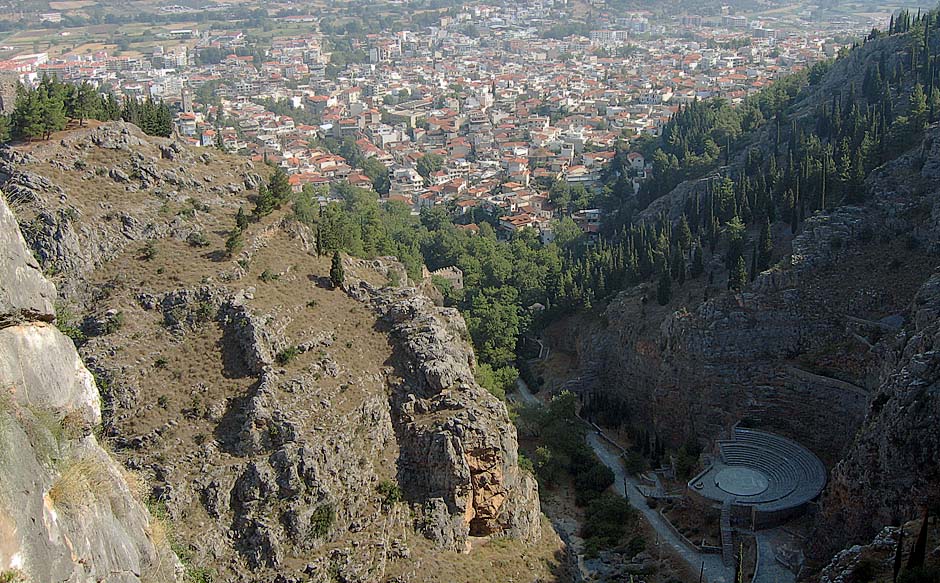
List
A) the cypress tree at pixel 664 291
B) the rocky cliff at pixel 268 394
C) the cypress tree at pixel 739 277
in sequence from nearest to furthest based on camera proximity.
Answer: the rocky cliff at pixel 268 394 < the cypress tree at pixel 739 277 < the cypress tree at pixel 664 291

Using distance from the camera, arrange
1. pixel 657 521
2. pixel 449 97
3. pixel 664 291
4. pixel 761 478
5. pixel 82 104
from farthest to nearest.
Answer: pixel 449 97 < pixel 664 291 < pixel 82 104 < pixel 761 478 < pixel 657 521

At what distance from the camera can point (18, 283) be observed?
1170 centimetres

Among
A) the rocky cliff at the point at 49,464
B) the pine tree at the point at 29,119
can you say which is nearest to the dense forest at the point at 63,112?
the pine tree at the point at 29,119

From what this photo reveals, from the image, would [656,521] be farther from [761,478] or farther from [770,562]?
[770,562]

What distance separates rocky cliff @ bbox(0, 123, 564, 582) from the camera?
89.4 feet

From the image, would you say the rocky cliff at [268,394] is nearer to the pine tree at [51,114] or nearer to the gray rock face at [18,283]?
the pine tree at [51,114]

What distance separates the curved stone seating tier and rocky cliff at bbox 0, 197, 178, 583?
2703cm

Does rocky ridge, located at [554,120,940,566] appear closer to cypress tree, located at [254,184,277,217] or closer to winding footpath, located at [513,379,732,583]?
winding footpath, located at [513,379,732,583]

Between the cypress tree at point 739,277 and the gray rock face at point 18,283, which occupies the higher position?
the gray rock face at point 18,283

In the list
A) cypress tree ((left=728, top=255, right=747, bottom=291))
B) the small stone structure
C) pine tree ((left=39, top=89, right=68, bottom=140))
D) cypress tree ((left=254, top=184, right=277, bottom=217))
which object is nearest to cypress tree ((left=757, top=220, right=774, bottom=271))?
cypress tree ((left=728, top=255, right=747, bottom=291))

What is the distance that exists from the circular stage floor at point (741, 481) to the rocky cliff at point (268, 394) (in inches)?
313

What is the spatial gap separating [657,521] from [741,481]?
3.58 metres

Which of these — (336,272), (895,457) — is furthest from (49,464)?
(895,457)

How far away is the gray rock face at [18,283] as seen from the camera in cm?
1145
